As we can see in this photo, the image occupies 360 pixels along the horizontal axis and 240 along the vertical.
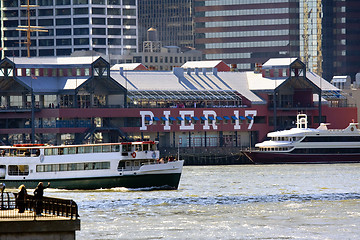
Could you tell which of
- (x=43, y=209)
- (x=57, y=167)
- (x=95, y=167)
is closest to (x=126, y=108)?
(x=57, y=167)

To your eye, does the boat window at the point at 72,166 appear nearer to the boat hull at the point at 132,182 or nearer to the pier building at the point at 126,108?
the boat hull at the point at 132,182

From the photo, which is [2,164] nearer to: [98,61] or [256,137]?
[98,61]

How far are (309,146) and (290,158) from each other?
12.3ft

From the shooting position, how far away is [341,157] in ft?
613

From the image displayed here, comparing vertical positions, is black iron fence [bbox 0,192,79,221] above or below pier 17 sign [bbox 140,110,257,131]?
above

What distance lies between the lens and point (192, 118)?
194375 millimetres

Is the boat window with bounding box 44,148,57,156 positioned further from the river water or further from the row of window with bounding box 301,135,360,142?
the row of window with bounding box 301,135,360,142

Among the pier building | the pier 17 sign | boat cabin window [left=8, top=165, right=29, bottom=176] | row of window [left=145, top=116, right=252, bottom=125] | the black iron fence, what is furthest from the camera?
row of window [left=145, top=116, right=252, bottom=125]

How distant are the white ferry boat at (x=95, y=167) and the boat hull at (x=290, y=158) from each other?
65.6m

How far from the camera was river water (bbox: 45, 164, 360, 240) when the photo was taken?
3076 inches

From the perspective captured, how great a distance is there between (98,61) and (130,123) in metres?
11.0

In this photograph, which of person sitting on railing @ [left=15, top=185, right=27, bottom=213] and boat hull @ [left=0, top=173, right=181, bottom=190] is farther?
boat hull @ [left=0, top=173, right=181, bottom=190]

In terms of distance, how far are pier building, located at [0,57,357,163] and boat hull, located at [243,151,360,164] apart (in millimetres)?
4170

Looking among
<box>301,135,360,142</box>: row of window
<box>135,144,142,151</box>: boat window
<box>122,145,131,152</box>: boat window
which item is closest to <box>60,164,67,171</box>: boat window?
<box>122,145,131,152</box>: boat window
